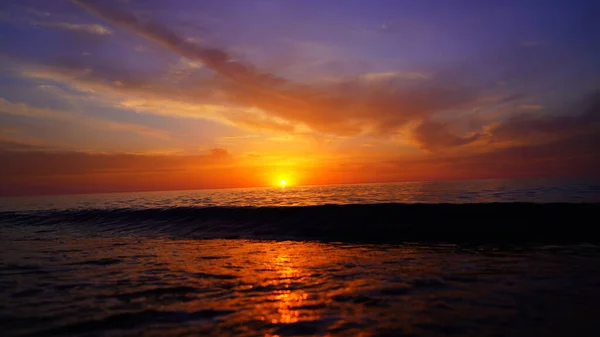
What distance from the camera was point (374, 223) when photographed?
1764 centimetres

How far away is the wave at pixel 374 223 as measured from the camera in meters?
14.5

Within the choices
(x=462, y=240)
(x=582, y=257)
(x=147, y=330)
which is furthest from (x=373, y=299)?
(x=462, y=240)

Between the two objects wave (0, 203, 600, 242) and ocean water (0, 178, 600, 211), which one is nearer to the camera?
wave (0, 203, 600, 242)

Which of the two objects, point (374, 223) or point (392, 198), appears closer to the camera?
point (374, 223)

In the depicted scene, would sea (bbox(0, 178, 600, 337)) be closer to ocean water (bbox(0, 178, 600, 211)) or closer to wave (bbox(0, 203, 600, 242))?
wave (bbox(0, 203, 600, 242))

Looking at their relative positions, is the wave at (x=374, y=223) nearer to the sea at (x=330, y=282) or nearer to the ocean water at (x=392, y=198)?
the sea at (x=330, y=282)

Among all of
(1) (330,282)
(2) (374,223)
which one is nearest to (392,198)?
(2) (374,223)

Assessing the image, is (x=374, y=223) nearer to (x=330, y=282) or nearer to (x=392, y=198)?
(x=330, y=282)

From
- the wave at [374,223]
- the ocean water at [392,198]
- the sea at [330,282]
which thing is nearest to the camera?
the sea at [330,282]

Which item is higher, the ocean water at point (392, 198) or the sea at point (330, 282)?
the ocean water at point (392, 198)

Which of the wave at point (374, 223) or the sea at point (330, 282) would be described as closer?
the sea at point (330, 282)

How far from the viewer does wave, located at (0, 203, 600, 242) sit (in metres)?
14.5

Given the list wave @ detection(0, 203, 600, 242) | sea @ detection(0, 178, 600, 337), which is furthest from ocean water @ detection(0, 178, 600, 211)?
sea @ detection(0, 178, 600, 337)

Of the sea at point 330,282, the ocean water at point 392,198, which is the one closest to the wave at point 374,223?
the sea at point 330,282
